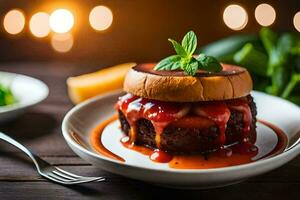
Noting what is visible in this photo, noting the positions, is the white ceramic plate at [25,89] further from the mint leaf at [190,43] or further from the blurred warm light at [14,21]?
the blurred warm light at [14,21]

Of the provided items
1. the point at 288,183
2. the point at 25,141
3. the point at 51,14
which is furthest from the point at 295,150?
the point at 51,14

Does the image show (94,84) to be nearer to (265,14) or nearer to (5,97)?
(5,97)

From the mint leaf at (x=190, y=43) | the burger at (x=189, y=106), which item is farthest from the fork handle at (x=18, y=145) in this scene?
the mint leaf at (x=190, y=43)

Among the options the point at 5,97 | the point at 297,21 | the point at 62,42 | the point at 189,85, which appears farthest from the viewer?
the point at 62,42

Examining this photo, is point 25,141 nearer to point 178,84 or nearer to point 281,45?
point 178,84

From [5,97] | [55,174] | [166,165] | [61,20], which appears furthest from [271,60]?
[61,20]
